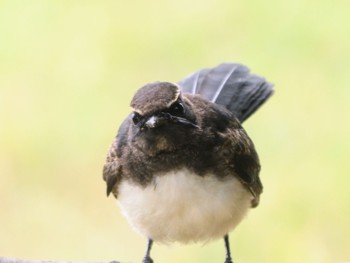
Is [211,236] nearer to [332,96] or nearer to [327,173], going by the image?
[327,173]

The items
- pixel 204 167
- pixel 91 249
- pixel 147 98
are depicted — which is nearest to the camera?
pixel 147 98

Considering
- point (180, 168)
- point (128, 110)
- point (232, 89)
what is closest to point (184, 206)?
point (180, 168)

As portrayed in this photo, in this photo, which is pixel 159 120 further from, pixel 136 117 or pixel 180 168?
pixel 180 168

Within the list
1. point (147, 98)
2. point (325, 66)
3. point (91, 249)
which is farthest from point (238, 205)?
point (325, 66)

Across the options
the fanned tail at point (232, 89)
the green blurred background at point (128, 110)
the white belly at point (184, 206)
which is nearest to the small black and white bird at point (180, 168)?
the white belly at point (184, 206)

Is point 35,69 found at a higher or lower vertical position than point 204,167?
lower

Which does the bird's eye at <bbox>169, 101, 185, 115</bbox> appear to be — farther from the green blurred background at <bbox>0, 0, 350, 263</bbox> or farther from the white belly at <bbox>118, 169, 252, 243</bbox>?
the green blurred background at <bbox>0, 0, 350, 263</bbox>

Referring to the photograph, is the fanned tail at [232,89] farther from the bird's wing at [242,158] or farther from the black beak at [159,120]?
the black beak at [159,120]
